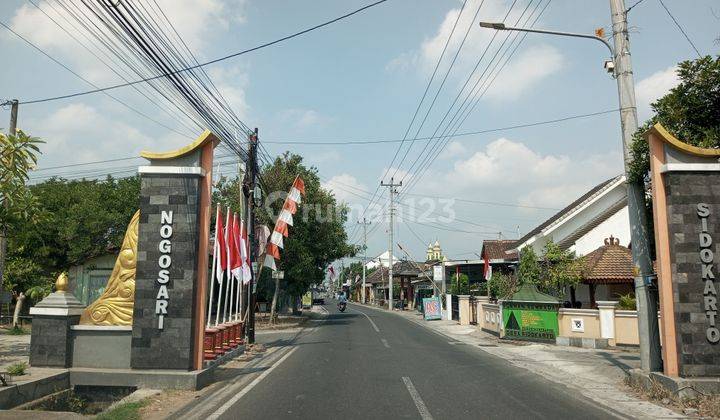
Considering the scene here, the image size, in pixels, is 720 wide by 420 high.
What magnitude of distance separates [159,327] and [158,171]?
312cm

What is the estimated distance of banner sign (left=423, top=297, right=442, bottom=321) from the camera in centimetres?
3694

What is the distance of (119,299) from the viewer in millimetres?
11141

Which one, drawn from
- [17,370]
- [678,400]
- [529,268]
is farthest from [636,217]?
[529,268]

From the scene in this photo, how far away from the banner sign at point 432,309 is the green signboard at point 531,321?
15664 mm

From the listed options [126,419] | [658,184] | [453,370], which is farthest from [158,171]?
[658,184]

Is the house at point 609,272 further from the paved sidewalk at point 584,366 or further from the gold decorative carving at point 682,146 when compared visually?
the gold decorative carving at point 682,146

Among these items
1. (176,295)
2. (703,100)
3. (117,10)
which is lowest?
(176,295)

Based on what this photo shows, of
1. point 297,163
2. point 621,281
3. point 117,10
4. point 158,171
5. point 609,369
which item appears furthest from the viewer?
point 297,163

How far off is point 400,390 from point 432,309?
91.3 ft

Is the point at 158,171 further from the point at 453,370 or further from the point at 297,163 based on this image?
the point at 297,163

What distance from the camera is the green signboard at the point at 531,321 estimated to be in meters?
19.9

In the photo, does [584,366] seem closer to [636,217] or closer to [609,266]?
[636,217]

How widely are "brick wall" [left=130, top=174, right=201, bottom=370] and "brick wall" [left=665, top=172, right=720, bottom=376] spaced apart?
29.8 feet

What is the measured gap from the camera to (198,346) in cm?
1055
